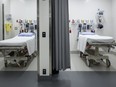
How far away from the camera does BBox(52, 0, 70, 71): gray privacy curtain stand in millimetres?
3986

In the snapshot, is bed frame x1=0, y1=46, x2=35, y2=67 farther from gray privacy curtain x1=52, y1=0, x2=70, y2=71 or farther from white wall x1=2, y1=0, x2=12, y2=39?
white wall x1=2, y1=0, x2=12, y2=39

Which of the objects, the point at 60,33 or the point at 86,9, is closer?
the point at 60,33

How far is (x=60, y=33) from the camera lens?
4.02 m

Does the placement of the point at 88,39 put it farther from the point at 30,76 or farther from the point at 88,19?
the point at 88,19

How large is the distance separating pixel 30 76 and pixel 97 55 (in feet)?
7.35

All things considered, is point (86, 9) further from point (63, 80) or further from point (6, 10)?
point (63, 80)

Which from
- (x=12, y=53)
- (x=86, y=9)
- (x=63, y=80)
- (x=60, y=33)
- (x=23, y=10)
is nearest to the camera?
(x=63, y=80)

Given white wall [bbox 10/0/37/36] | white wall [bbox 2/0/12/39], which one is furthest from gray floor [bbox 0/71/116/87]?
white wall [bbox 10/0/37/36]

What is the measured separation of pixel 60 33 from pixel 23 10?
440cm

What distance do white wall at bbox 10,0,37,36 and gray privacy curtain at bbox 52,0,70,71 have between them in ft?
13.3

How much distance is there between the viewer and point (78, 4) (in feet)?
26.2

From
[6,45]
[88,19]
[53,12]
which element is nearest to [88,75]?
[53,12]

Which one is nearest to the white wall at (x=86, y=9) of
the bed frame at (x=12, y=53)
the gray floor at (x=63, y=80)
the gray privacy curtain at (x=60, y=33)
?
the bed frame at (x=12, y=53)

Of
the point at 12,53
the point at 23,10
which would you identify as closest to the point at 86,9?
the point at 23,10
